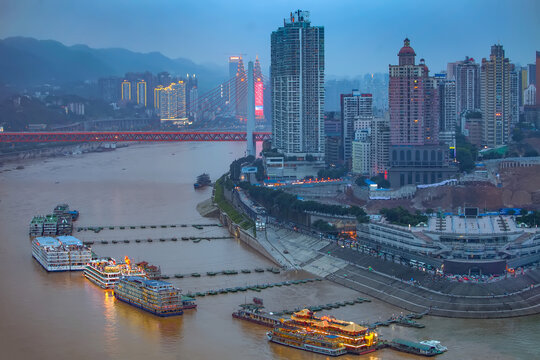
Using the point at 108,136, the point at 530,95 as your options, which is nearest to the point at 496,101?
the point at 530,95

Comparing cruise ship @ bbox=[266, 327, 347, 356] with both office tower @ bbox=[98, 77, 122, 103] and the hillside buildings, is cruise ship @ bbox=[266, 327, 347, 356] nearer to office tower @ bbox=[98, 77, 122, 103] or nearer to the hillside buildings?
the hillside buildings

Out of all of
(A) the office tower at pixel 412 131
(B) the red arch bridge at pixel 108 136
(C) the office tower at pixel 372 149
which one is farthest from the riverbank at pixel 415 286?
(B) the red arch bridge at pixel 108 136

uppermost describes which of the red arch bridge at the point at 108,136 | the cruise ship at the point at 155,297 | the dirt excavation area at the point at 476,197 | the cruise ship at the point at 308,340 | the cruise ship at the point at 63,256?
the red arch bridge at the point at 108,136

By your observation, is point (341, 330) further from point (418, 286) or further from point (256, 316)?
point (418, 286)

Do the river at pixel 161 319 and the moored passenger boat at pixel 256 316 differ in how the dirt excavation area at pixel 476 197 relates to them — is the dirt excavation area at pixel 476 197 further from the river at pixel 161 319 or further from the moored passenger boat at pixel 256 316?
the moored passenger boat at pixel 256 316

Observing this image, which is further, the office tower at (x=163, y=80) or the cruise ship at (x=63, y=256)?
the office tower at (x=163, y=80)

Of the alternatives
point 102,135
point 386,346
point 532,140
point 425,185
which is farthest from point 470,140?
point 386,346
